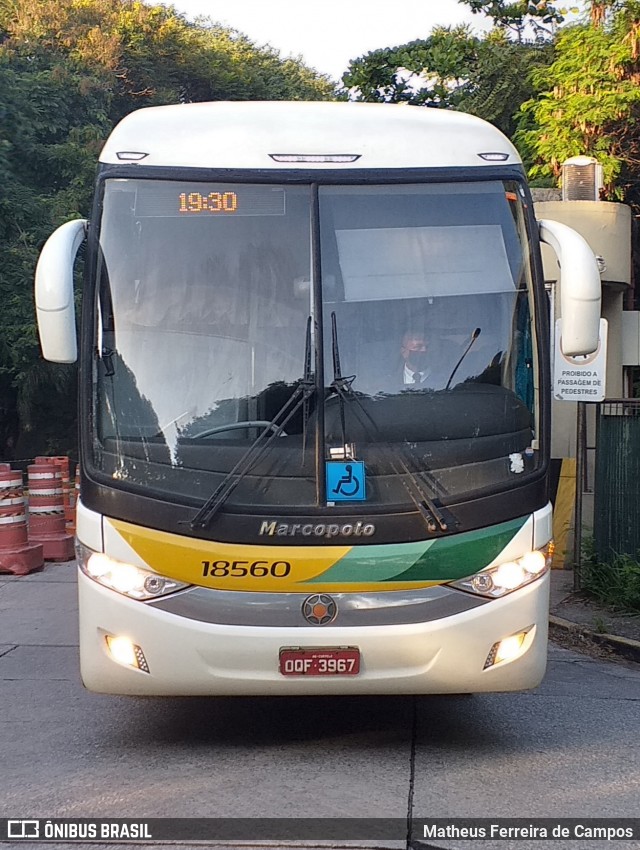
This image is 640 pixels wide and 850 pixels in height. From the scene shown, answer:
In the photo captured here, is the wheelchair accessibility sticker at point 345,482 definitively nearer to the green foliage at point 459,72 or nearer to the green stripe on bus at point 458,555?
the green stripe on bus at point 458,555

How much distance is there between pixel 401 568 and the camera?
17.8 feet

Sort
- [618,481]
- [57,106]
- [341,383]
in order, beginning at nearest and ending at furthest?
[341,383] → [618,481] → [57,106]

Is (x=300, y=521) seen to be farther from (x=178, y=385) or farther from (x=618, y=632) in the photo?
(x=618, y=632)

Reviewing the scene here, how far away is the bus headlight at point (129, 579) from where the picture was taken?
5469 mm

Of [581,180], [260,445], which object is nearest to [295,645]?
[260,445]

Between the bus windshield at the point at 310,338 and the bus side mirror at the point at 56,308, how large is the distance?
0.16m

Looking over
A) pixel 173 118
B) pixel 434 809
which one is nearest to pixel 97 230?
pixel 173 118

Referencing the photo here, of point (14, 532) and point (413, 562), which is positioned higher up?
point (413, 562)

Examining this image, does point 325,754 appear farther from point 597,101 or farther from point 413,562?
point 597,101

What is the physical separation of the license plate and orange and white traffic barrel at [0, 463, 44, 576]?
795 centimetres

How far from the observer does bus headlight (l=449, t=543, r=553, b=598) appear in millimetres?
5508

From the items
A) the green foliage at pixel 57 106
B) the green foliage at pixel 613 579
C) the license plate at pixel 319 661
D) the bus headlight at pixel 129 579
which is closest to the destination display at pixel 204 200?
the bus headlight at pixel 129 579

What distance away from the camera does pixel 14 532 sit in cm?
1284

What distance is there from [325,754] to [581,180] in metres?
11.1
